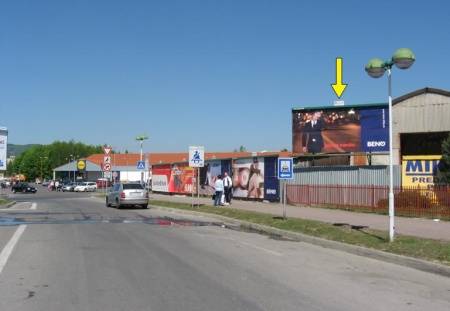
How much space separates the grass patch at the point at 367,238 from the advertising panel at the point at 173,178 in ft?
82.4

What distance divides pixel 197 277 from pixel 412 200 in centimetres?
1481

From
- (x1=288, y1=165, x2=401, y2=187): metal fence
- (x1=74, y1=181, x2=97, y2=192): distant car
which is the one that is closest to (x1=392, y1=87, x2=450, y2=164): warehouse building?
(x1=288, y1=165, x2=401, y2=187): metal fence

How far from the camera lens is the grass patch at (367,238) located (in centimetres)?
1270

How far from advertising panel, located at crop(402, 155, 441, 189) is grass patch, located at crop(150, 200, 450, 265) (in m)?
11.1

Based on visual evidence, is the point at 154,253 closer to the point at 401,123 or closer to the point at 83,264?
the point at 83,264

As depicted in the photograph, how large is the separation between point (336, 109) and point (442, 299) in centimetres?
2719

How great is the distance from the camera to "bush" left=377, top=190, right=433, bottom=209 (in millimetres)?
22438

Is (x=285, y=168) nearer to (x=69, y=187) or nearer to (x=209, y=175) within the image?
(x=209, y=175)

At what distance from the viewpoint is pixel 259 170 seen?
35.3m

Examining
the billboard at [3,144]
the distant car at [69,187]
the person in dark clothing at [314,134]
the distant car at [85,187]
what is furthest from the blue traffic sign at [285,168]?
the distant car at [69,187]

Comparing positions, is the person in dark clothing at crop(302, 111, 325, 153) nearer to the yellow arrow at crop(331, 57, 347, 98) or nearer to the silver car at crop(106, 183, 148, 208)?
the yellow arrow at crop(331, 57, 347, 98)

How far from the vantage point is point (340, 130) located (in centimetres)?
3528

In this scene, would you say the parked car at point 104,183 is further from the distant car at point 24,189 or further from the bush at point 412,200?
the bush at point 412,200

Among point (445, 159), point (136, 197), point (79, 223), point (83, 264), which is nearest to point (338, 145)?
point (445, 159)
